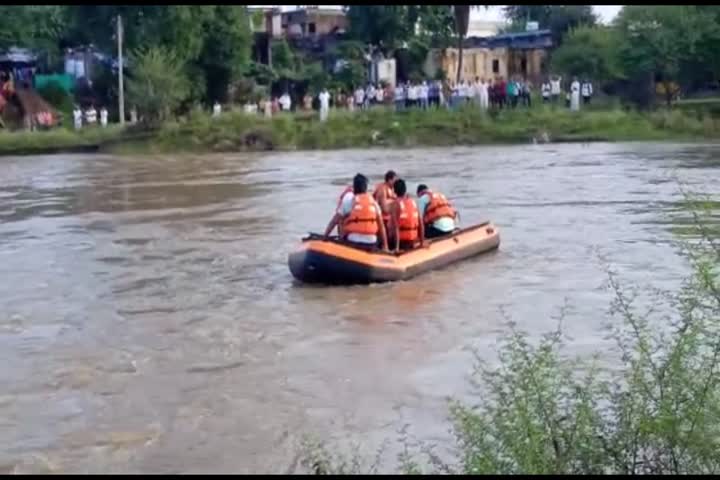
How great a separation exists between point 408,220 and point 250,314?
6.92ft

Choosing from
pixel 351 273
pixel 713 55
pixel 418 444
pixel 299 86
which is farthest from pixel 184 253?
pixel 299 86

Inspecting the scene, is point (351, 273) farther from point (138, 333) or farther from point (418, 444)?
point (418, 444)

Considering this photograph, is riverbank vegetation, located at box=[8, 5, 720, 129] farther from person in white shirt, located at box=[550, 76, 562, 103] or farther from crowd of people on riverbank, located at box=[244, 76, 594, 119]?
person in white shirt, located at box=[550, 76, 562, 103]

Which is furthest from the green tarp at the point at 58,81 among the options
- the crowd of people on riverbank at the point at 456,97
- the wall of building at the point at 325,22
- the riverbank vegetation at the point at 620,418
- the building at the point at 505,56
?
the riverbank vegetation at the point at 620,418

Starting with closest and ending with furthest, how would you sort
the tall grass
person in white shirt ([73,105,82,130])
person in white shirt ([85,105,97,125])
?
the tall grass, person in white shirt ([73,105,82,130]), person in white shirt ([85,105,97,125])

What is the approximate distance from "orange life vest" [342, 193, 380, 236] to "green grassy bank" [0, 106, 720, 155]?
21.7 metres

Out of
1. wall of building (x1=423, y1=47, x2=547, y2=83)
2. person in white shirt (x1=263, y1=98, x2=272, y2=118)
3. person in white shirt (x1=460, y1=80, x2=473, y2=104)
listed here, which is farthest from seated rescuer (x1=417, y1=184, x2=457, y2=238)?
wall of building (x1=423, y1=47, x2=547, y2=83)

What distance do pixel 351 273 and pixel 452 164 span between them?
53.5 feet

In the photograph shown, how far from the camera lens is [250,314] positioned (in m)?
12.7

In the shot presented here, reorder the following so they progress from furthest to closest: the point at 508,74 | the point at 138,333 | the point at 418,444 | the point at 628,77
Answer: the point at 508,74
the point at 628,77
the point at 138,333
the point at 418,444

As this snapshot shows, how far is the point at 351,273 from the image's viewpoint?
1310cm

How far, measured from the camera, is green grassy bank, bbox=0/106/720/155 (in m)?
34.9

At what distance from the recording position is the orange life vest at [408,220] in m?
13.4

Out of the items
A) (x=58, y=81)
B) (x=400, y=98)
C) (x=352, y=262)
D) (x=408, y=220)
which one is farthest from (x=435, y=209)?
(x=58, y=81)
